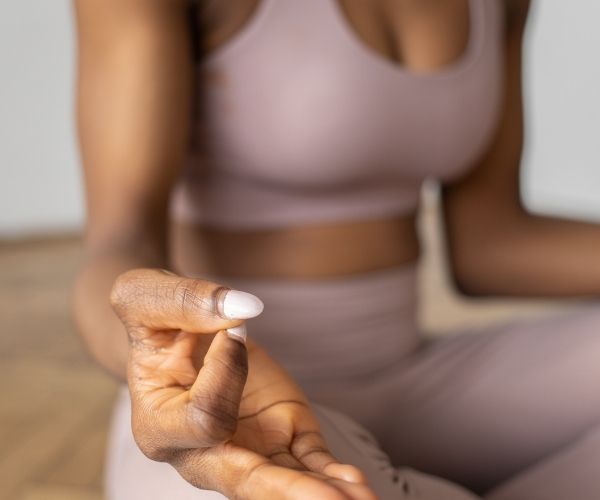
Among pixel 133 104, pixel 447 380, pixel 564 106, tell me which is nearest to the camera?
pixel 133 104

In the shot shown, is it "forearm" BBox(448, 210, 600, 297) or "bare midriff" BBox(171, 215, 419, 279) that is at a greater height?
"bare midriff" BBox(171, 215, 419, 279)

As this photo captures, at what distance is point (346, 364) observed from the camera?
84 cm

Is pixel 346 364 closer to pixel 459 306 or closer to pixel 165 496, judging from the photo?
pixel 165 496

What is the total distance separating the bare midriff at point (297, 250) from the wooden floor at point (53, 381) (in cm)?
54

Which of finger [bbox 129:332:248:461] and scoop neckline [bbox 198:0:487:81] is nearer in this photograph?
finger [bbox 129:332:248:461]

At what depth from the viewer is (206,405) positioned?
390 mm

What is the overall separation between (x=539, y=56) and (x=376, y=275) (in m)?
2.72

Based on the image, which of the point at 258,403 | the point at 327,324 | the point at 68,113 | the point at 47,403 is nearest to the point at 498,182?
the point at 327,324

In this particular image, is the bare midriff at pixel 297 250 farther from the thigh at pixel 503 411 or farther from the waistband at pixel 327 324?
the thigh at pixel 503 411

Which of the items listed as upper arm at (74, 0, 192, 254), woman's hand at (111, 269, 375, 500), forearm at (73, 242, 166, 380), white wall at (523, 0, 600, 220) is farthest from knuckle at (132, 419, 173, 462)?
white wall at (523, 0, 600, 220)

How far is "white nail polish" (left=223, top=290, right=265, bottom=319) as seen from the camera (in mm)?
405

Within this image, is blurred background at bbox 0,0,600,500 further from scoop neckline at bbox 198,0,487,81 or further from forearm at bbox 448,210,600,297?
scoop neckline at bbox 198,0,487,81

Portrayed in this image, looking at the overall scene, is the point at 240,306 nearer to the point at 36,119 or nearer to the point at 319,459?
the point at 319,459

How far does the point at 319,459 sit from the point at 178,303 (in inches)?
4.4
